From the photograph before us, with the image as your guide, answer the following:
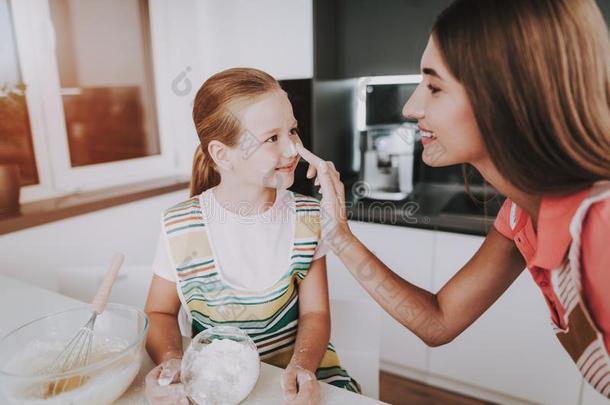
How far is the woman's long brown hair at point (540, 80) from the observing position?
1.44 ft

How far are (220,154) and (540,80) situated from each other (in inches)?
19.0

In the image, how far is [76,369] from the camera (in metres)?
0.50

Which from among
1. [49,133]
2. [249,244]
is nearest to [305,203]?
[249,244]

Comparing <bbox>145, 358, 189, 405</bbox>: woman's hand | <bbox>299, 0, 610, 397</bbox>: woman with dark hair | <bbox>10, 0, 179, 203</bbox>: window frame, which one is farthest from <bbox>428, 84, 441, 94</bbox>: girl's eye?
<bbox>10, 0, 179, 203</bbox>: window frame

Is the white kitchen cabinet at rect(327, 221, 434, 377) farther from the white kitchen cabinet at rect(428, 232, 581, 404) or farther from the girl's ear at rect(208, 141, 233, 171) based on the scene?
the girl's ear at rect(208, 141, 233, 171)

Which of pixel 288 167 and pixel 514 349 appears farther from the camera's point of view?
pixel 514 349

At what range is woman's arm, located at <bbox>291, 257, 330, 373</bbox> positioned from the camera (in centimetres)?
78

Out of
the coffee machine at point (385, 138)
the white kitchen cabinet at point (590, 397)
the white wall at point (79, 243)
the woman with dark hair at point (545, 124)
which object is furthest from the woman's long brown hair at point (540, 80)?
the white kitchen cabinet at point (590, 397)

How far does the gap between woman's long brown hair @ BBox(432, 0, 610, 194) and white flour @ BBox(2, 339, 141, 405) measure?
56cm

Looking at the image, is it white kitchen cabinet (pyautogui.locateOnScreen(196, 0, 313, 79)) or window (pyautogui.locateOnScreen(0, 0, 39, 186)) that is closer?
white kitchen cabinet (pyautogui.locateOnScreen(196, 0, 313, 79))

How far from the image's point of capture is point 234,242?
2.59 feet

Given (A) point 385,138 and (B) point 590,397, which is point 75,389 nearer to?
(A) point 385,138

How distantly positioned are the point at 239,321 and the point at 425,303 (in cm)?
35

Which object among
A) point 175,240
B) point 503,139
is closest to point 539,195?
point 503,139
